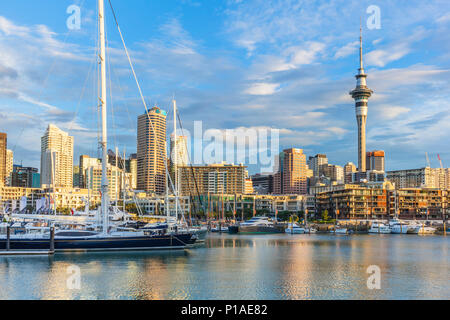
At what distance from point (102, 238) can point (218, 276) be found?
2368cm

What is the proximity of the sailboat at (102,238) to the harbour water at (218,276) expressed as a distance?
4.71 feet

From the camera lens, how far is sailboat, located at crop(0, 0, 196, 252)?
2463 inches

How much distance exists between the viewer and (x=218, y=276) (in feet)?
154

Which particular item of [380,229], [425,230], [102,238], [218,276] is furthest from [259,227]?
[218,276]

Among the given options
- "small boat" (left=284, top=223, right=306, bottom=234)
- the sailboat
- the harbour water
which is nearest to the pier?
the sailboat

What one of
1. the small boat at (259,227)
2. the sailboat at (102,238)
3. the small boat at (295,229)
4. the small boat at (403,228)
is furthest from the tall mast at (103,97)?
the small boat at (403,228)

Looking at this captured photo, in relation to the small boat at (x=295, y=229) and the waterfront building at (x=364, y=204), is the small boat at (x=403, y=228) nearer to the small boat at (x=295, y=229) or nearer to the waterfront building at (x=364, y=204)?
the small boat at (x=295, y=229)

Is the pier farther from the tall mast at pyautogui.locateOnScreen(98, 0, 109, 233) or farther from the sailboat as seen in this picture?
the tall mast at pyautogui.locateOnScreen(98, 0, 109, 233)

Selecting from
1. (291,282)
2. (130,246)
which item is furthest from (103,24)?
(291,282)

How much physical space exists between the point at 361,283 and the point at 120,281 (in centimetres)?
2306

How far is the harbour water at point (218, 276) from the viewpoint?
126 feet

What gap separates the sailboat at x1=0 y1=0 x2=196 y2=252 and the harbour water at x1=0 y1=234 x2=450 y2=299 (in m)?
1.44
